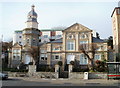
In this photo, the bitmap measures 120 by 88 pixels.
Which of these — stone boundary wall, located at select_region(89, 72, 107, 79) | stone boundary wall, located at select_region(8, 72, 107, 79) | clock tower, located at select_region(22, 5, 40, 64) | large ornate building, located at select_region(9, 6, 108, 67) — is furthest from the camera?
Answer: clock tower, located at select_region(22, 5, 40, 64)

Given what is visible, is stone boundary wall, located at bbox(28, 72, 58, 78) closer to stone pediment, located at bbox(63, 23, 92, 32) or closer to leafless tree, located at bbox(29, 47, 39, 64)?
leafless tree, located at bbox(29, 47, 39, 64)

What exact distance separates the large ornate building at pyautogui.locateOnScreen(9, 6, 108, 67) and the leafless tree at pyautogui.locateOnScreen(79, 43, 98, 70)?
1.14 metres

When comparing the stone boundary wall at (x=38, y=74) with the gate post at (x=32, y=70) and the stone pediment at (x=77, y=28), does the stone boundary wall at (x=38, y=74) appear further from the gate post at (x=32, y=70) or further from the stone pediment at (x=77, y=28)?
the stone pediment at (x=77, y=28)

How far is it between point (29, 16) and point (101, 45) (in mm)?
20466

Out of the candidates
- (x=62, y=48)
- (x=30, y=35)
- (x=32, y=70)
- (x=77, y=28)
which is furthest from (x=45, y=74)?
(x=30, y=35)

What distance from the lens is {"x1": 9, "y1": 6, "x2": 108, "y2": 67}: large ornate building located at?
40.8 m

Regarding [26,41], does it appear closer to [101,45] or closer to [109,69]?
[101,45]

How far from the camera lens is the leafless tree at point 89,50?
3734cm

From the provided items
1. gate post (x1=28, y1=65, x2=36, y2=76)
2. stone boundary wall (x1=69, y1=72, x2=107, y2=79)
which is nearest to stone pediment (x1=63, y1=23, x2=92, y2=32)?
gate post (x1=28, y1=65, x2=36, y2=76)

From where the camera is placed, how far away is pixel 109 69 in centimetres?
2834

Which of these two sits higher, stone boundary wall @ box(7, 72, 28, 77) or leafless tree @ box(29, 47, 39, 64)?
leafless tree @ box(29, 47, 39, 64)

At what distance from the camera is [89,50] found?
39125 millimetres

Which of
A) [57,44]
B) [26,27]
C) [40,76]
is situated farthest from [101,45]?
[26,27]

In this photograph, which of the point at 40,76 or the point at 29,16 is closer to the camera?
the point at 40,76
